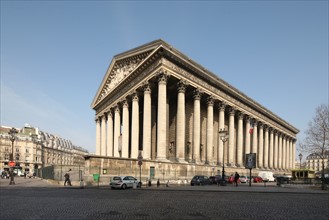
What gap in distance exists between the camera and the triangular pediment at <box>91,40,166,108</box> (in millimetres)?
47188

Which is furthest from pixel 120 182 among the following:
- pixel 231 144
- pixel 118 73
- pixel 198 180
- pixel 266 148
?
pixel 266 148

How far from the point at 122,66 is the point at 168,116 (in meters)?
13.7

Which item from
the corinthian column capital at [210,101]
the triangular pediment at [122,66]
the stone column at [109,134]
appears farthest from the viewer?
the stone column at [109,134]

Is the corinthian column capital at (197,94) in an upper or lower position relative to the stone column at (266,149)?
upper

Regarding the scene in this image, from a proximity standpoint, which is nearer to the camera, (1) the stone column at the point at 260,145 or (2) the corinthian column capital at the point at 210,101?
(2) the corinthian column capital at the point at 210,101

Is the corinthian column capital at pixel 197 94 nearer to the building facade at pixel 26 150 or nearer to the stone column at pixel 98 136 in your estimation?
the stone column at pixel 98 136

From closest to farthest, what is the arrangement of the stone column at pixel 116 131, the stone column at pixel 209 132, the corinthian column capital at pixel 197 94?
the corinthian column capital at pixel 197 94 → the stone column at pixel 209 132 → the stone column at pixel 116 131

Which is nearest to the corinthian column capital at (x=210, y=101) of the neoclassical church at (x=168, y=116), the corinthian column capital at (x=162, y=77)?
the neoclassical church at (x=168, y=116)

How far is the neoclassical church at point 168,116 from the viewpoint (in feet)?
143

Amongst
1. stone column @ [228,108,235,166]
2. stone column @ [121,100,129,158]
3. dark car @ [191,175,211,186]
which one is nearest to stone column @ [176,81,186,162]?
dark car @ [191,175,211,186]

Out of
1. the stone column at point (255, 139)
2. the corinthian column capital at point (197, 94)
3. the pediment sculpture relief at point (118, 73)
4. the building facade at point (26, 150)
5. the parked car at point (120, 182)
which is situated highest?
the pediment sculpture relief at point (118, 73)

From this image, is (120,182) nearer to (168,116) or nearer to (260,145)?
(168,116)

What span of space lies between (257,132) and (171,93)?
100ft

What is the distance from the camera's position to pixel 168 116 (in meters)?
52.0
